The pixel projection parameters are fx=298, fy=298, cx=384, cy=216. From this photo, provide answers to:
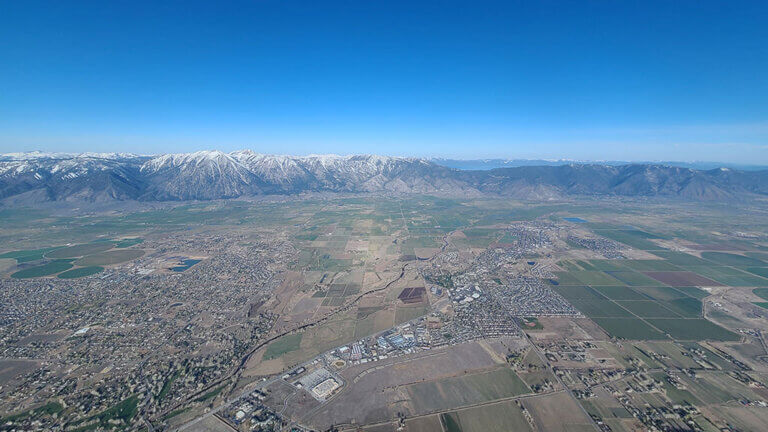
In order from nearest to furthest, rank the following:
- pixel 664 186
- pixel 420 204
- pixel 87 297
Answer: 1. pixel 87 297
2. pixel 420 204
3. pixel 664 186

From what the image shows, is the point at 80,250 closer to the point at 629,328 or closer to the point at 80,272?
the point at 80,272

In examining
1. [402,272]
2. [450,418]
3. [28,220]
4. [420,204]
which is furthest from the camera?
[420,204]

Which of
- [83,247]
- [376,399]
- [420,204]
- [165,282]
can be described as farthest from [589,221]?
[83,247]

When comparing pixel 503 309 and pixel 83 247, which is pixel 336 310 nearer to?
pixel 503 309

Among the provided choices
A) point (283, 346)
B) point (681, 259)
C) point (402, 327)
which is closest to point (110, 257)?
point (283, 346)

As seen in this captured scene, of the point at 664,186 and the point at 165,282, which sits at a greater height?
the point at 664,186

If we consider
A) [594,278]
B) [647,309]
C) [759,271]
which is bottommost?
[647,309]

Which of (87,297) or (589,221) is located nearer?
(87,297)
